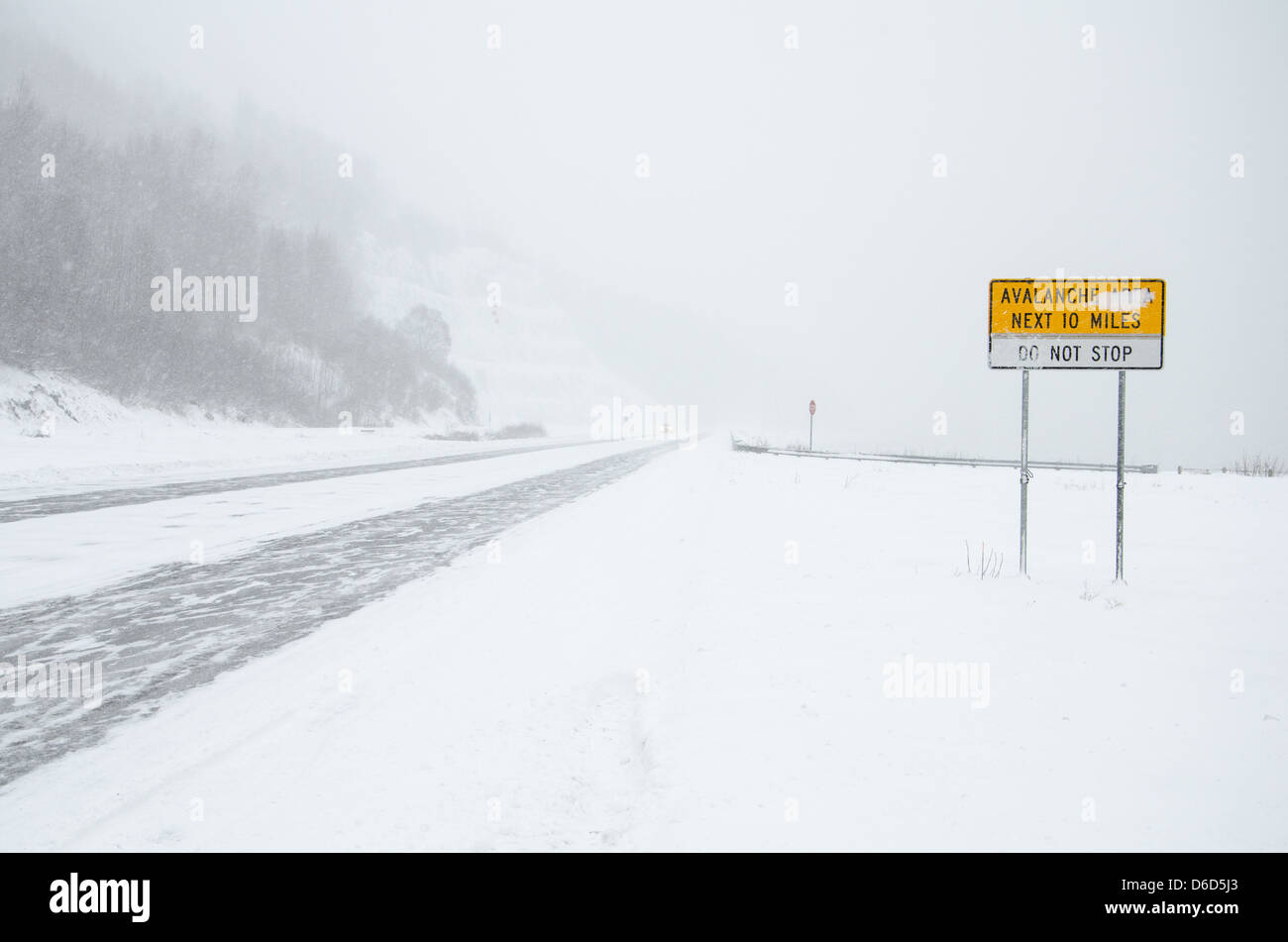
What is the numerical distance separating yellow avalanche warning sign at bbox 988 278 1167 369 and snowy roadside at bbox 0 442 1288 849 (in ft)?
7.95

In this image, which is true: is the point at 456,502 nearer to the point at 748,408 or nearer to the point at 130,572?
the point at 130,572

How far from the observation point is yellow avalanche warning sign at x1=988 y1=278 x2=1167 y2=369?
7.18 meters

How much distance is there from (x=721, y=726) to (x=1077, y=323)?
629cm

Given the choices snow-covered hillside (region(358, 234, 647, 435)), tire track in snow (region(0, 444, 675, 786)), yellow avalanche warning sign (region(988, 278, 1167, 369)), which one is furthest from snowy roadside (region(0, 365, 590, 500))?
snow-covered hillside (region(358, 234, 647, 435))

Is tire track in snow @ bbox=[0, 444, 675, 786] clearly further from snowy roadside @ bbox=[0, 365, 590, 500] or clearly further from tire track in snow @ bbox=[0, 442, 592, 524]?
snowy roadside @ bbox=[0, 365, 590, 500]

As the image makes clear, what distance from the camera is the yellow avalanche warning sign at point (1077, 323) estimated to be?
7.18 meters

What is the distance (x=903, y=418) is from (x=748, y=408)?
34090 mm

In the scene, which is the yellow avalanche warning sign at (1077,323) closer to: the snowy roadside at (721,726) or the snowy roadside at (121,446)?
the snowy roadside at (721,726)

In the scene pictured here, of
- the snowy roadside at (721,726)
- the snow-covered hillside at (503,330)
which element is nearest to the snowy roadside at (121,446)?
the snowy roadside at (721,726)

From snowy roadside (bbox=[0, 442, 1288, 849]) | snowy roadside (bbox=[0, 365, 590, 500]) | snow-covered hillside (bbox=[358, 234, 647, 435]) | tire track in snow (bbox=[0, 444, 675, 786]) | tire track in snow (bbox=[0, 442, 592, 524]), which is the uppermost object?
snow-covered hillside (bbox=[358, 234, 647, 435])

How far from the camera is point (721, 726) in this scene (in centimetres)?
368

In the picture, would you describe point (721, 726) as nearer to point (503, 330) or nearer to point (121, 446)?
point (121, 446)

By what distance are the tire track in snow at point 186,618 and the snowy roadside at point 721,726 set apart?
0.27 m

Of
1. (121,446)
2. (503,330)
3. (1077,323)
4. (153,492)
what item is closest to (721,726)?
(1077,323)
